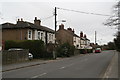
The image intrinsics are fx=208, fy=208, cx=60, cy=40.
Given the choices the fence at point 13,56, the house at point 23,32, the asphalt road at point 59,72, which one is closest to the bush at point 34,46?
the house at point 23,32

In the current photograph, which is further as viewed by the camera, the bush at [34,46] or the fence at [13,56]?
the bush at [34,46]

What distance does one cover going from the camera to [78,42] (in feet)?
310

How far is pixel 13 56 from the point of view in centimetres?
2600

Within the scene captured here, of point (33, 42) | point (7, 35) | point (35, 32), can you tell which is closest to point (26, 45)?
point (33, 42)

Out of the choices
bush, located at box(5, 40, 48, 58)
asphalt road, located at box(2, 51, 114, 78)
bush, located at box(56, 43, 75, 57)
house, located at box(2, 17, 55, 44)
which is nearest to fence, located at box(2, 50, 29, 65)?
asphalt road, located at box(2, 51, 114, 78)

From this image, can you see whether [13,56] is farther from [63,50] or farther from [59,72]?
[63,50]

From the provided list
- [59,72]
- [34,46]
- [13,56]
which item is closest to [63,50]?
[34,46]

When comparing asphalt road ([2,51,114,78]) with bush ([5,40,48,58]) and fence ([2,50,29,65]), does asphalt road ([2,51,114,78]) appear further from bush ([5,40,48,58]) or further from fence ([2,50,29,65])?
bush ([5,40,48,58])

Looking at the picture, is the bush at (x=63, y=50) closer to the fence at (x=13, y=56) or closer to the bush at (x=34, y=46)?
the bush at (x=34, y=46)

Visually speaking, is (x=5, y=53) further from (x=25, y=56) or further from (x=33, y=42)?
(x=33, y=42)

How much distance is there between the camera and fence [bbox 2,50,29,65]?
2385cm

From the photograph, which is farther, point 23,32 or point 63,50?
point 63,50

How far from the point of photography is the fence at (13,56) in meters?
23.8

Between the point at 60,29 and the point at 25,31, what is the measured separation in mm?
36260
